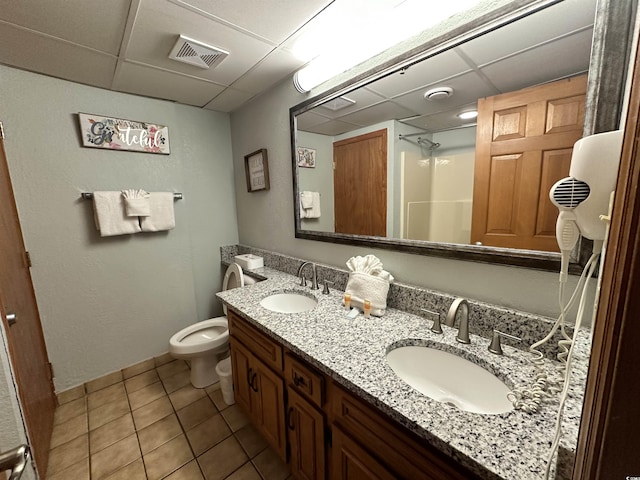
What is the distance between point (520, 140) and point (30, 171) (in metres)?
2.45

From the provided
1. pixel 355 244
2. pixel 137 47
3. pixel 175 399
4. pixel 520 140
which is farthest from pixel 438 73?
pixel 175 399

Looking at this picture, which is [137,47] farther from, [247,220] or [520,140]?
[520,140]

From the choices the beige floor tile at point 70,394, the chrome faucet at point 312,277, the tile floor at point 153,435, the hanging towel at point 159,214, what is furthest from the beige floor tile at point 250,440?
the hanging towel at point 159,214

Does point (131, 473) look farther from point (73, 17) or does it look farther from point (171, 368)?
point (73, 17)

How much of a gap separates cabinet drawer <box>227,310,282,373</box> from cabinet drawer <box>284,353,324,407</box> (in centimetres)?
6

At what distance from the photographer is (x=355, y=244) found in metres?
1.35

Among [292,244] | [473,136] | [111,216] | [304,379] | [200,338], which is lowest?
[200,338]

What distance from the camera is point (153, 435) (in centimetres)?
143

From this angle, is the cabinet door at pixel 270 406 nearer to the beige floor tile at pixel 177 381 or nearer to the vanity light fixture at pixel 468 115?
the beige floor tile at pixel 177 381

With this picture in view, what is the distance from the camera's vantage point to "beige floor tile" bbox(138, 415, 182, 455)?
1376 mm

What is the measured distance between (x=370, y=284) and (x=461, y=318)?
38 centimetres

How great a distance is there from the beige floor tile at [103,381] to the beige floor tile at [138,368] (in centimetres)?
4

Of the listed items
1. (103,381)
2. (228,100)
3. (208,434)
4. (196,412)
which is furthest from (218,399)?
(228,100)

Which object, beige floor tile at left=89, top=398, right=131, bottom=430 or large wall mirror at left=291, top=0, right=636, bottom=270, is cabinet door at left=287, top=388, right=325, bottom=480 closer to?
large wall mirror at left=291, top=0, right=636, bottom=270
